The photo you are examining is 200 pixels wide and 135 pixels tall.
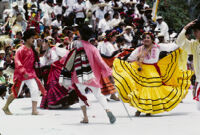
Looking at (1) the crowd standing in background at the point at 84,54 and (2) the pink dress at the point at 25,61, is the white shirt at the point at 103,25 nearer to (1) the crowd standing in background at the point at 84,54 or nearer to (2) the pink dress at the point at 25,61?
(1) the crowd standing in background at the point at 84,54

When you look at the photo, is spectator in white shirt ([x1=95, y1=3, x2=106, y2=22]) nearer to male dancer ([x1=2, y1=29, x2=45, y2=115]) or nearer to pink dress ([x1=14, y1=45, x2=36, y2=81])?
male dancer ([x1=2, y1=29, x2=45, y2=115])

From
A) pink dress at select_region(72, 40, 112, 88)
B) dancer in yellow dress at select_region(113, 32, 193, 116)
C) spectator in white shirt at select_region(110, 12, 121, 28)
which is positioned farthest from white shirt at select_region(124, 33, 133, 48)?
pink dress at select_region(72, 40, 112, 88)

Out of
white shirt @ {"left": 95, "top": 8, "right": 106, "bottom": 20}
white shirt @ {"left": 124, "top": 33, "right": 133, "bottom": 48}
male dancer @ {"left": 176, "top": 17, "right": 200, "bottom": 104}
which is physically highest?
male dancer @ {"left": 176, "top": 17, "right": 200, "bottom": 104}

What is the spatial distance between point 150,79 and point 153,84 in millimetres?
112

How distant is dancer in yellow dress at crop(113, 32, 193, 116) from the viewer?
9.09 m

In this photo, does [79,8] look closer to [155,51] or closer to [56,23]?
[56,23]

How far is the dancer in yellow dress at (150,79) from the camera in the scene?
9094 mm

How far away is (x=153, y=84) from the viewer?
364 inches

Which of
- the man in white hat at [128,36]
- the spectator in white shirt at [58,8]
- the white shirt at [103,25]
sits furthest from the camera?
the spectator in white shirt at [58,8]

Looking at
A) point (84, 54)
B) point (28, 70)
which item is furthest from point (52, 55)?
point (84, 54)

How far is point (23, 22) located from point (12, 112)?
26.2 feet

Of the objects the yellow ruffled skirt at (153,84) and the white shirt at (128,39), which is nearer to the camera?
the yellow ruffled skirt at (153,84)

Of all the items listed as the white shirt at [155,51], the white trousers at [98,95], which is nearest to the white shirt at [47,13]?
the white shirt at [155,51]

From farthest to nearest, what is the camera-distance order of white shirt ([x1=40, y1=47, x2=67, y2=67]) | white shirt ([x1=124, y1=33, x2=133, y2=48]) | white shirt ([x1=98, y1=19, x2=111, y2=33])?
white shirt ([x1=98, y1=19, x2=111, y2=33]) < white shirt ([x1=124, y1=33, x2=133, y2=48]) < white shirt ([x1=40, y1=47, x2=67, y2=67])
